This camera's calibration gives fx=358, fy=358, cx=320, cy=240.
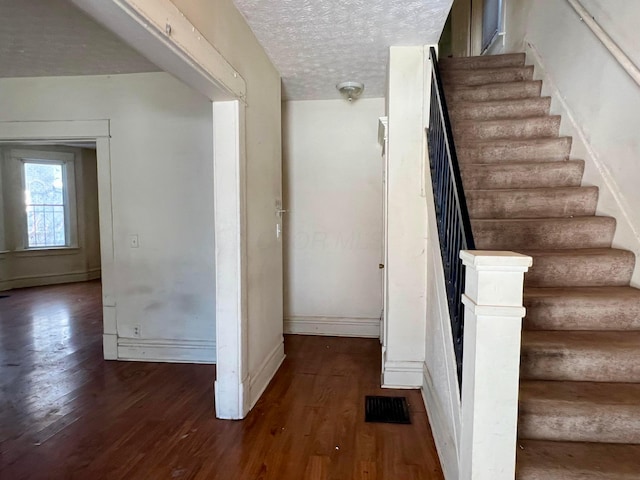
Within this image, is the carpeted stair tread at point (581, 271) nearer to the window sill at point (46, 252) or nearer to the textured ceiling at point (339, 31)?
the textured ceiling at point (339, 31)

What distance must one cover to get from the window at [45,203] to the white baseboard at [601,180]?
26.4 ft

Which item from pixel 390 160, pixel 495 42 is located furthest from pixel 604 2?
pixel 495 42

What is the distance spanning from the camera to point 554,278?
2.10m

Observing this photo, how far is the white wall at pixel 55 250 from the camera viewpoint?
20.9 feet

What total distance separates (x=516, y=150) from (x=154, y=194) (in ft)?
9.93

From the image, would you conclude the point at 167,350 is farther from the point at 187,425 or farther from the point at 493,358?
the point at 493,358

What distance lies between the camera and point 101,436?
7.00 ft

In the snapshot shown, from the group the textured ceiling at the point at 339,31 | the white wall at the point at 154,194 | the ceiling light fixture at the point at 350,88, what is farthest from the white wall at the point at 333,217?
the white wall at the point at 154,194

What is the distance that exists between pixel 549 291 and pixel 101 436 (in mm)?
2735

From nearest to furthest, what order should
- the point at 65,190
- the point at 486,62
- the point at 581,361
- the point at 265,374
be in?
the point at 581,361
the point at 265,374
the point at 486,62
the point at 65,190

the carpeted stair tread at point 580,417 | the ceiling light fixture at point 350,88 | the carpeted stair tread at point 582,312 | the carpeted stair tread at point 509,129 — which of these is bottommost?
the carpeted stair tread at point 580,417

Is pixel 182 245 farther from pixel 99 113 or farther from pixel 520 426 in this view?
pixel 520 426

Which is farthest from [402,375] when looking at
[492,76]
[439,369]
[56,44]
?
[56,44]

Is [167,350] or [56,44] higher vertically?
[56,44]
